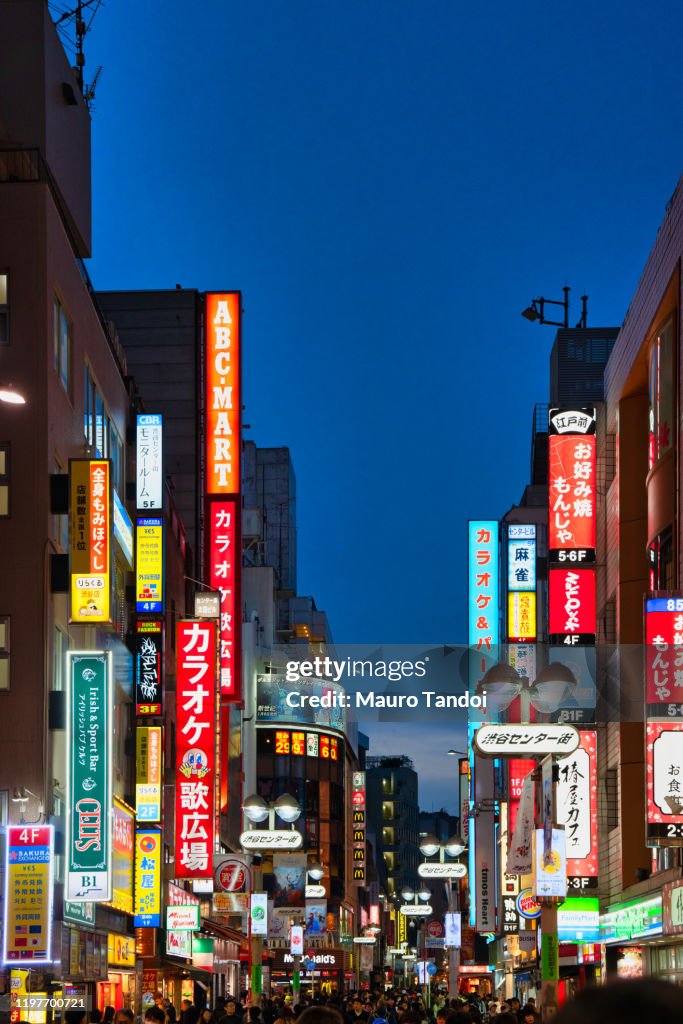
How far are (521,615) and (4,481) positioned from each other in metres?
24.1

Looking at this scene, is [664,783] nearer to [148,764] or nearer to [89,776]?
[89,776]

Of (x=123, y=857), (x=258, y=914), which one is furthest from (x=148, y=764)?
(x=258, y=914)

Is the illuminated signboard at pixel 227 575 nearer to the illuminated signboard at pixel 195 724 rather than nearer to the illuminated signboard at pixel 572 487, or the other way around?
the illuminated signboard at pixel 195 724

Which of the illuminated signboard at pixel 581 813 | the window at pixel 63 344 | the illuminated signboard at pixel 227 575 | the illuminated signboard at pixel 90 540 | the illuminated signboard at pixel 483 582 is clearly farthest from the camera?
the illuminated signboard at pixel 483 582

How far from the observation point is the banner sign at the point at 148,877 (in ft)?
116

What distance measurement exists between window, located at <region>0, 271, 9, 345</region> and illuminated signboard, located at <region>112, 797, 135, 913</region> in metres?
9.20

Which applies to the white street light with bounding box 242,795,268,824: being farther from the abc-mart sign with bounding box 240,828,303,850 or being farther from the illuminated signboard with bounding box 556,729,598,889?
the illuminated signboard with bounding box 556,729,598,889

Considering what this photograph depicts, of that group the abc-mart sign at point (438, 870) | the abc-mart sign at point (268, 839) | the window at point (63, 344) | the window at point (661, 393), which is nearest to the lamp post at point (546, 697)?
the window at point (661, 393)

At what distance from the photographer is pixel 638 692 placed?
27219 millimetres

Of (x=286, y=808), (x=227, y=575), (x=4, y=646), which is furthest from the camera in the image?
(x=227, y=575)

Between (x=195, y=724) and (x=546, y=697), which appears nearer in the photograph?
(x=546, y=697)

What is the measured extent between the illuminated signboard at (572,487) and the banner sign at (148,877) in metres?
10.5

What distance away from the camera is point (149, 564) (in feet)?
120

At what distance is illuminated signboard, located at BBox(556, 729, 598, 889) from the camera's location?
1372 inches
